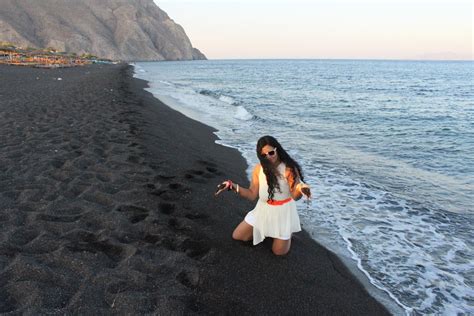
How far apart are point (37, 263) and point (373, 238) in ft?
16.2

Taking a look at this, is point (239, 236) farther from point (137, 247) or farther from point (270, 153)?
point (137, 247)

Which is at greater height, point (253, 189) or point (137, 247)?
point (253, 189)

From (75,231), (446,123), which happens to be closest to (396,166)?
(75,231)

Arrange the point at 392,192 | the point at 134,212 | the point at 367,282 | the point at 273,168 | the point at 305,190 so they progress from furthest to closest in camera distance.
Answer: the point at 392,192
the point at 134,212
the point at 273,168
the point at 367,282
the point at 305,190

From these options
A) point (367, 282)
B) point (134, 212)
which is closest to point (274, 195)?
point (367, 282)

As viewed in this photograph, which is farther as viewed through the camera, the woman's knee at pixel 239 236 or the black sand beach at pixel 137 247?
the woman's knee at pixel 239 236

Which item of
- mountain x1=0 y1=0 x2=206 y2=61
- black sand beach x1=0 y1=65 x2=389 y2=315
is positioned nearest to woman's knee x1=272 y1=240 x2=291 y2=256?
black sand beach x1=0 y1=65 x2=389 y2=315

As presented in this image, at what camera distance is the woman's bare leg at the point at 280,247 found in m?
4.97

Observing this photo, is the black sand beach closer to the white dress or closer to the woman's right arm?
the white dress

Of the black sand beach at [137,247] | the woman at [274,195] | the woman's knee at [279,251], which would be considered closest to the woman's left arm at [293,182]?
the woman at [274,195]

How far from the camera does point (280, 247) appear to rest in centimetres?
497

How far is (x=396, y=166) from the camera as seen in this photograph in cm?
1102

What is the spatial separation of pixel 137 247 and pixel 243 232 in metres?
1.45

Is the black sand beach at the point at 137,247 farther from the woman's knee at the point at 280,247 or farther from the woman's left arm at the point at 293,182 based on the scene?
the woman's left arm at the point at 293,182
